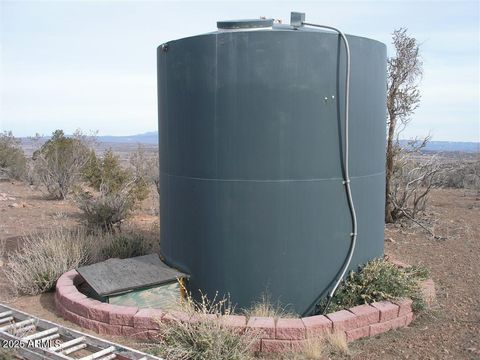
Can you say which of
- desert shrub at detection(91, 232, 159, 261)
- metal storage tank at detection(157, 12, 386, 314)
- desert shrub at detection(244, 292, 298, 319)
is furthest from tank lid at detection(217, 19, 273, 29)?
desert shrub at detection(91, 232, 159, 261)

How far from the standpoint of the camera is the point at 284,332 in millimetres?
4512

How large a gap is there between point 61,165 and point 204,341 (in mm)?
13444

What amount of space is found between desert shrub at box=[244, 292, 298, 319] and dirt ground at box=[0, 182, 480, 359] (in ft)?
2.72

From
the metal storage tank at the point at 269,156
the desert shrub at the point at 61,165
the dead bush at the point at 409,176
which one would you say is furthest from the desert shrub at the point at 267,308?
the desert shrub at the point at 61,165

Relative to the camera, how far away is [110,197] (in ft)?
32.3

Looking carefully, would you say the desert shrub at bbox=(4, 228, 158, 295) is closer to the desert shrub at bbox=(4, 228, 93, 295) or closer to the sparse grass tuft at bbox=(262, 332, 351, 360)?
the desert shrub at bbox=(4, 228, 93, 295)

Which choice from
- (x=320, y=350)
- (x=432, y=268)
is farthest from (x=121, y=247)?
(x=432, y=268)

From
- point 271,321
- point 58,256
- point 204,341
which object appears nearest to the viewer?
point 204,341

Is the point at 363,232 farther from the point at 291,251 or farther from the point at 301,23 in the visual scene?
the point at 301,23

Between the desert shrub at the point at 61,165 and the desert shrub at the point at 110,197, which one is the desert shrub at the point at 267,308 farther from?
the desert shrub at the point at 61,165

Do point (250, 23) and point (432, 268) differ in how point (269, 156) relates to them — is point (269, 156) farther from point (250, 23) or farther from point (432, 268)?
point (432, 268)

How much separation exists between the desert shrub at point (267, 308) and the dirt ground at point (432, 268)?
0.83 metres

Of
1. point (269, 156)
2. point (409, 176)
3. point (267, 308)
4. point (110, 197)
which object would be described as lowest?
point (267, 308)

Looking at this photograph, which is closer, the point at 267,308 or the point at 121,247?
the point at 267,308
